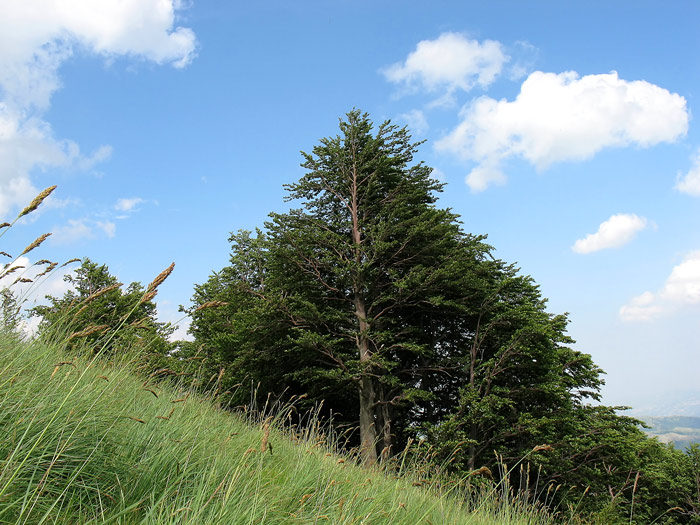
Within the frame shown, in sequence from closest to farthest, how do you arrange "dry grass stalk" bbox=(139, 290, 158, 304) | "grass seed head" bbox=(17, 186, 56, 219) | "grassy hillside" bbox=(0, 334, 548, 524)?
"grassy hillside" bbox=(0, 334, 548, 524) < "dry grass stalk" bbox=(139, 290, 158, 304) < "grass seed head" bbox=(17, 186, 56, 219)

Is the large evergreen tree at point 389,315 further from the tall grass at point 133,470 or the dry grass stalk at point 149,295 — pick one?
the dry grass stalk at point 149,295

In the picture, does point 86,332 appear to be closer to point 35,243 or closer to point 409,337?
point 35,243

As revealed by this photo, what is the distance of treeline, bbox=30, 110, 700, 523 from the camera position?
15.9 metres

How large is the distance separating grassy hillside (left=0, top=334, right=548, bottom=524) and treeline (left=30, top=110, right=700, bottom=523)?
11323mm

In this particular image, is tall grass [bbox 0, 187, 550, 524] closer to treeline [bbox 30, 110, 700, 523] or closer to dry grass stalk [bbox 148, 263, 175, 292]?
dry grass stalk [bbox 148, 263, 175, 292]

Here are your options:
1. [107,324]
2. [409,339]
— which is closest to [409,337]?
[409,339]

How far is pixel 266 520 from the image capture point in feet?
8.61

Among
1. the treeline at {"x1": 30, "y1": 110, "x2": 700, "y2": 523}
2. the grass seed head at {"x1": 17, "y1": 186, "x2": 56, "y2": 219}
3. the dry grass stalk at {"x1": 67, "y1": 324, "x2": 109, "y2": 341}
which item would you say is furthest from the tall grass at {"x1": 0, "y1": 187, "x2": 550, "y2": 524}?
the treeline at {"x1": 30, "y1": 110, "x2": 700, "y2": 523}

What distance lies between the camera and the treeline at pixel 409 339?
1591 centimetres

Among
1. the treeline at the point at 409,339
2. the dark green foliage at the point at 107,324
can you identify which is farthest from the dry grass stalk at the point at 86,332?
the treeline at the point at 409,339

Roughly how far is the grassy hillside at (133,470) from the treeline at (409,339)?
11.3 metres

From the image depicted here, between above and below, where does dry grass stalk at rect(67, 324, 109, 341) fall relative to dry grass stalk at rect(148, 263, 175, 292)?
below

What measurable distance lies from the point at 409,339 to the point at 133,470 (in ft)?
50.2

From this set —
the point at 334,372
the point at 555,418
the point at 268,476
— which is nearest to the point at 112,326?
the point at 268,476
